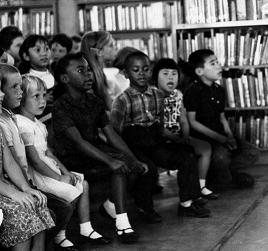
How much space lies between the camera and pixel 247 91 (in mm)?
6078

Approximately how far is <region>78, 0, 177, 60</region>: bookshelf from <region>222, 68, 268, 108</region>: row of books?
920mm

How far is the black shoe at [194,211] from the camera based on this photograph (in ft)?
14.3

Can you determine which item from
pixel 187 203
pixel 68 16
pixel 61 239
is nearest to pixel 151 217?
pixel 187 203

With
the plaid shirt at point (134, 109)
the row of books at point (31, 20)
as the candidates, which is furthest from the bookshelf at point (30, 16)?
the plaid shirt at point (134, 109)

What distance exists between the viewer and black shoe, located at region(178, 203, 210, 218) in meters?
4.37

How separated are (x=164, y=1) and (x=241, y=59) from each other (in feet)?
3.66

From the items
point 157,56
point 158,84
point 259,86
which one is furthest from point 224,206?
point 157,56

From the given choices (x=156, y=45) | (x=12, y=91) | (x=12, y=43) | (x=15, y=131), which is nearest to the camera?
(x=15, y=131)

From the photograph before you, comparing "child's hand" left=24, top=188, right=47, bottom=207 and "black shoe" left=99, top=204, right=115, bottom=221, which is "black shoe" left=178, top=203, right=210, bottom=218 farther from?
"child's hand" left=24, top=188, right=47, bottom=207

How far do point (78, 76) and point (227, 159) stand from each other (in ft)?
4.86

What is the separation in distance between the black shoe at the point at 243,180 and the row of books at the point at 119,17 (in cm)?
218

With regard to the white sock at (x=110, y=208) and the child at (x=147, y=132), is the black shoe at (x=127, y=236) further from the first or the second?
the child at (x=147, y=132)

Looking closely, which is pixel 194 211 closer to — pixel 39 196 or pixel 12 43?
pixel 39 196

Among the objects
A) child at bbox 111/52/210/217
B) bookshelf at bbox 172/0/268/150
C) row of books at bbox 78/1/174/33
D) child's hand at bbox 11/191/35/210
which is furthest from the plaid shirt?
row of books at bbox 78/1/174/33
